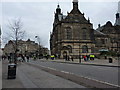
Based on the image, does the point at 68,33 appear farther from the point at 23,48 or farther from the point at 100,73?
the point at 23,48

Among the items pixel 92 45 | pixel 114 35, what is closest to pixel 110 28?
pixel 114 35

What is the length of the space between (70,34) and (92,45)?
10781 mm

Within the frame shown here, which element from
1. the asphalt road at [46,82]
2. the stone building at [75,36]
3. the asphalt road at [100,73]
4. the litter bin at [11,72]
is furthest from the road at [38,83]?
the stone building at [75,36]

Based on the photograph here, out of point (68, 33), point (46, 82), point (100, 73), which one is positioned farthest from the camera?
point (68, 33)

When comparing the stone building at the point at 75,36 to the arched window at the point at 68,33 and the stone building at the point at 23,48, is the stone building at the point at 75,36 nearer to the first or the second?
the arched window at the point at 68,33

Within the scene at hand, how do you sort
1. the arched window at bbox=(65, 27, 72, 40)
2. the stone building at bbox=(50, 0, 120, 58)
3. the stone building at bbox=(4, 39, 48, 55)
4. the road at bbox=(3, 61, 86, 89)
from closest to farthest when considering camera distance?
the road at bbox=(3, 61, 86, 89) → the stone building at bbox=(4, 39, 48, 55) → the stone building at bbox=(50, 0, 120, 58) → the arched window at bbox=(65, 27, 72, 40)

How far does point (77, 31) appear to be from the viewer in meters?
69.4

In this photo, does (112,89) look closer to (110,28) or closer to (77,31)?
(77,31)

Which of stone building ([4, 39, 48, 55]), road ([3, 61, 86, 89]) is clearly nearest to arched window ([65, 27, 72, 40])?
stone building ([4, 39, 48, 55])

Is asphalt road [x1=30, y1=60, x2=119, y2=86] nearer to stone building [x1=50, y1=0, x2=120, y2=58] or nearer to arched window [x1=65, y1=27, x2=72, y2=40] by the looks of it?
stone building [x1=50, y1=0, x2=120, y2=58]

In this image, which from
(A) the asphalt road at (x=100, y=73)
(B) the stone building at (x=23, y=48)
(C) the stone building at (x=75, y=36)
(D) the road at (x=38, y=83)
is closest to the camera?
(D) the road at (x=38, y=83)

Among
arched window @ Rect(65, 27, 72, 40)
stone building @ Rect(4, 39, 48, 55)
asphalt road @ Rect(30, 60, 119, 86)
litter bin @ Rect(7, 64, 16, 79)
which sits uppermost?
arched window @ Rect(65, 27, 72, 40)

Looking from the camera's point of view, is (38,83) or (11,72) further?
(11,72)

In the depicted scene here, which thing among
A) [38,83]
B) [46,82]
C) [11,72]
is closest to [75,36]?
[11,72]
